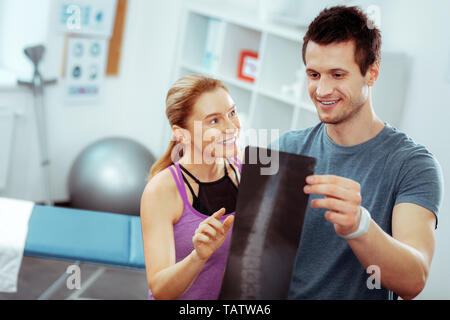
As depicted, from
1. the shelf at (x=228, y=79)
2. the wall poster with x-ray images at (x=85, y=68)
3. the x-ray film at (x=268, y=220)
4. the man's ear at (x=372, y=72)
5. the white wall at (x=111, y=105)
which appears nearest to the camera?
the x-ray film at (x=268, y=220)

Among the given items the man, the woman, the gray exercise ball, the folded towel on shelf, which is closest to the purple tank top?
the woman

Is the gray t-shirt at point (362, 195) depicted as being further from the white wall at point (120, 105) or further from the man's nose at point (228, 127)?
the white wall at point (120, 105)

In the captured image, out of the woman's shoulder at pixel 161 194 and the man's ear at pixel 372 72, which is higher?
the man's ear at pixel 372 72

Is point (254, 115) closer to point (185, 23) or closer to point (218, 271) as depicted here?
→ point (185, 23)

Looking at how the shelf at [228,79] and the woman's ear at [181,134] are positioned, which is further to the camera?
the shelf at [228,79]

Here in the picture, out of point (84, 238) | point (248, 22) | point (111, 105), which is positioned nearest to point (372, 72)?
point (84, 238)

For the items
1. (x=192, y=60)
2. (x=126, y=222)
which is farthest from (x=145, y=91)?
(x=126, y=222)

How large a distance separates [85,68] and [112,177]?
1.62 ft

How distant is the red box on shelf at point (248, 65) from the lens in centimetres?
220

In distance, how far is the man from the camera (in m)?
0.62

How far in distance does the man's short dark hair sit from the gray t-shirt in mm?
137

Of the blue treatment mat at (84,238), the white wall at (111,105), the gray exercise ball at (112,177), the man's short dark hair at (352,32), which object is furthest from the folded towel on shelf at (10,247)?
the man's short dark hair at (352,32)

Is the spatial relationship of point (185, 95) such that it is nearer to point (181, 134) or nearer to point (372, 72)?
point (181, 134)

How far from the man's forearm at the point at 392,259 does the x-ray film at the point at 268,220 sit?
0.25ft
